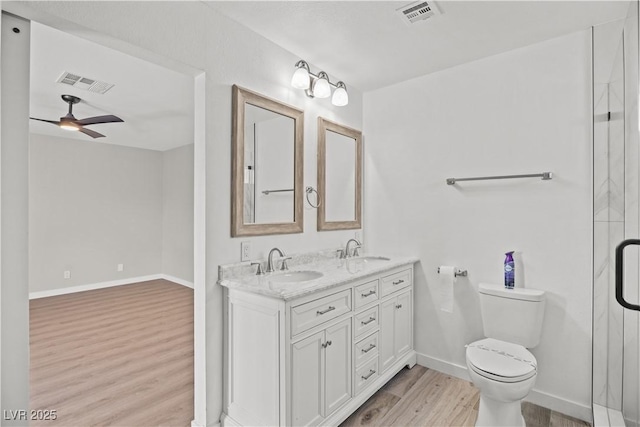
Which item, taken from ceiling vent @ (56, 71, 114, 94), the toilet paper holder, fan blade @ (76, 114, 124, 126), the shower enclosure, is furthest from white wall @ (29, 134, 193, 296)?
the shower enclosure

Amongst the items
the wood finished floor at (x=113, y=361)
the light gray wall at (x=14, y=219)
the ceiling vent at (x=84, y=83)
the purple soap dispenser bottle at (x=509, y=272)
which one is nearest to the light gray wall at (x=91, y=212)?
the wood finished floor at (x=113, y=361)

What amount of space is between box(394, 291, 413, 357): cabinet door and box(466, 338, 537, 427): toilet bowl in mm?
626

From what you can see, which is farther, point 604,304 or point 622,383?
point 604,304

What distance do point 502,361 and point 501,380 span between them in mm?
162

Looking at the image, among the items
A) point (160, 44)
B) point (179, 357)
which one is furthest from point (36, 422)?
point (160, 44)

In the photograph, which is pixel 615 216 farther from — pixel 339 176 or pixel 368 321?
pixel 339 176

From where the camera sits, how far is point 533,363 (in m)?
1.84

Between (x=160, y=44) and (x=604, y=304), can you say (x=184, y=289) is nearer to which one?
(x=160, y=44)

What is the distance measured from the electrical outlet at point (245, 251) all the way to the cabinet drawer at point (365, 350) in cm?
87

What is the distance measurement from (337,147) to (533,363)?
2.00 meters

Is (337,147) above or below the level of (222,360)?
above

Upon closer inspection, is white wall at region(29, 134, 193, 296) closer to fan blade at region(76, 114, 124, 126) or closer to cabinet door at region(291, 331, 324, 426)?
fan blade at region(76, 114, 124, 126)

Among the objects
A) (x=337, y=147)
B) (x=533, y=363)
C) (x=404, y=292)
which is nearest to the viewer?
(x=533, y=363)

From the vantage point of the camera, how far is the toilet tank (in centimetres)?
212
